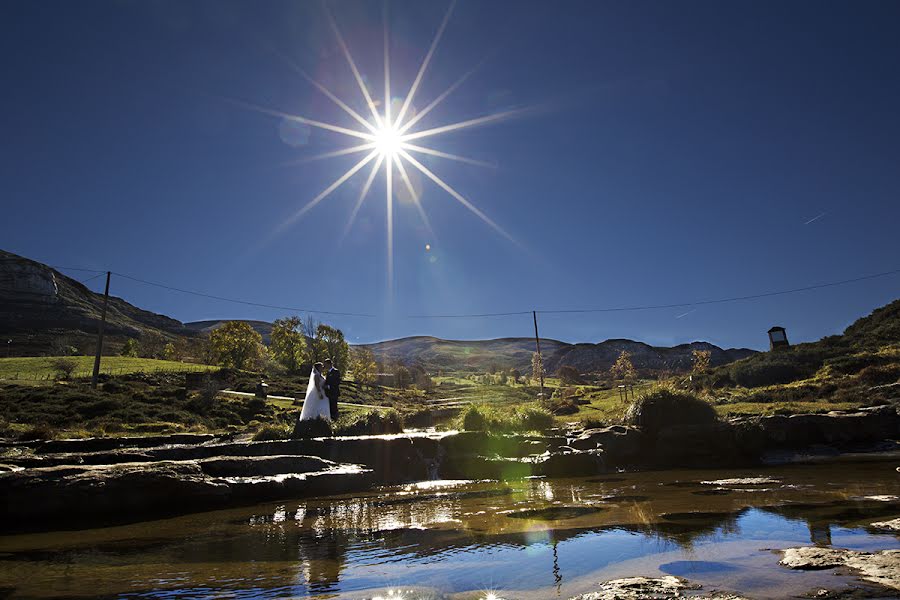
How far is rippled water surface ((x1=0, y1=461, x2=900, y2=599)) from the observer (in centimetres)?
428

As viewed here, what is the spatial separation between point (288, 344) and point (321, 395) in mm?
75498

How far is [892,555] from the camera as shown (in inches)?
163

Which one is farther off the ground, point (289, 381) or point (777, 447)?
point (289, 381)

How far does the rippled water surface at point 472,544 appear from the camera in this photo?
4.28 meters

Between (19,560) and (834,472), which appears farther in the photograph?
(834,472)

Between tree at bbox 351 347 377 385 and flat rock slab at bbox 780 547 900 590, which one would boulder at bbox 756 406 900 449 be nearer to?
flat rock slab at bbox 780 547 900 590

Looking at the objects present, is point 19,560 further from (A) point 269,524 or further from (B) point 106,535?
(A) point 269,524

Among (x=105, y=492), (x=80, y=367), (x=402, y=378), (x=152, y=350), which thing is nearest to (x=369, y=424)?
(x=105, y=492)

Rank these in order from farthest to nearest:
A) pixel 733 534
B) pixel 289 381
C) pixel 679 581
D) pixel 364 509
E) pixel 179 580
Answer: pixel 289 381, pixel 364 509, pixel 733 534, pixel 179 580, pixel 679 581

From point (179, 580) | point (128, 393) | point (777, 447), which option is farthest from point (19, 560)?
point (128, 393)

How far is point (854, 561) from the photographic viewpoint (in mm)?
4062

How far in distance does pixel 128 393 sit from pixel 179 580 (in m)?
45.5

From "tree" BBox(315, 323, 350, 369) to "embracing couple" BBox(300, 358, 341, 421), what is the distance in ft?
246

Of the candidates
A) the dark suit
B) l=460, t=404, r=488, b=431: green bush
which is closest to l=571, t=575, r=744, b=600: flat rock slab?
l=460, t=404, r=488, b=431: green bush
